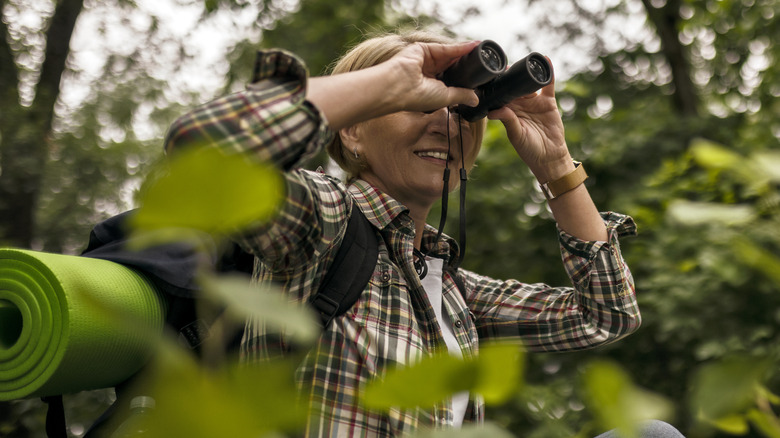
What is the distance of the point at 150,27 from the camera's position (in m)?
4.65

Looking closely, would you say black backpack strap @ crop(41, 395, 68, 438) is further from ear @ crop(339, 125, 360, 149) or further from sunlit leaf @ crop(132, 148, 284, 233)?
sunlit leaf @ crop(132, 148, 284, 233)

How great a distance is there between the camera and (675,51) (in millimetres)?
4293

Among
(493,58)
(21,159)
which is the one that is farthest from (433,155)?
(21,159)

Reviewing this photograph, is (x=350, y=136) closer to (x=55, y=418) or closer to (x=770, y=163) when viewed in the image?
(x=55, y=418)

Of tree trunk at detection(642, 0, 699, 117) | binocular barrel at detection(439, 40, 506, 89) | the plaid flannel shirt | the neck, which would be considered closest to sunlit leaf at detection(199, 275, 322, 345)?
the plaid flannel shirt

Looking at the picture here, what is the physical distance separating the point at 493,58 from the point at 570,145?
7.33 feet

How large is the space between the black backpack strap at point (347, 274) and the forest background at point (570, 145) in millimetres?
699

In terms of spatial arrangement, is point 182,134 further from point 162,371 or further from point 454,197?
point 454,197

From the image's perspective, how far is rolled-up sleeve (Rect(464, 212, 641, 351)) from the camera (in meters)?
1.59

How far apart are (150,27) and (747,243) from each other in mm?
4843

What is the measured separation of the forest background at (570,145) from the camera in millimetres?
2678

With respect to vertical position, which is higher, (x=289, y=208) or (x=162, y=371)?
(x=162, y=371)

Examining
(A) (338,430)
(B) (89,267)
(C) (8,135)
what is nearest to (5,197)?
(C) (8,135)

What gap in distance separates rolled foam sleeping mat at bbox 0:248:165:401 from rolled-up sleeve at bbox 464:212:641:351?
0.87m
